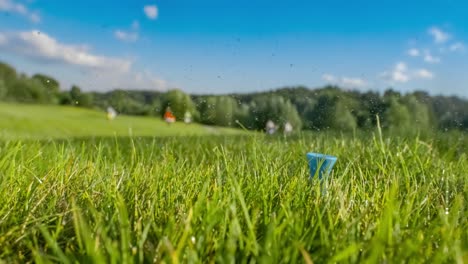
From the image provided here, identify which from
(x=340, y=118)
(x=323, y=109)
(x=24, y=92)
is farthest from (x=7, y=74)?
(x=323, y=109)

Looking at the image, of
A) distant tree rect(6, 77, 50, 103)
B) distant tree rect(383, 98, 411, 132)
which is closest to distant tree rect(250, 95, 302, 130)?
distant tree rect(383, 98, 411, 132)

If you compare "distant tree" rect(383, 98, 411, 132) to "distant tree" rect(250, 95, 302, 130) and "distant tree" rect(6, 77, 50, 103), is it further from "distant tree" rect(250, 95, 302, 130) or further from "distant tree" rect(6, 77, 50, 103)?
"distant tree" rect(6, 77, 50, 103)

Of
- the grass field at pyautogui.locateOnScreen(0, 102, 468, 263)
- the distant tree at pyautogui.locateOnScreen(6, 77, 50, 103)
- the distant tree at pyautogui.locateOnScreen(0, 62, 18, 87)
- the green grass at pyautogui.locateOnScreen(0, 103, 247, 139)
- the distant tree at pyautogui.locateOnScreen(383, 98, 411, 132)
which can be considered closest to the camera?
the grass field at pyautogui.locateOnScreen(0, 102, 468, 263)

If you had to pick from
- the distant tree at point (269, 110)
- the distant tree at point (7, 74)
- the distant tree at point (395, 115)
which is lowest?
the distant tree at point (395, 115)

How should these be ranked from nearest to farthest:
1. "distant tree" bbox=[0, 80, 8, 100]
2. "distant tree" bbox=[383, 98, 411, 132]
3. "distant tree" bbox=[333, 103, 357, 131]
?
"distant tree" bbox=[333, 103, 357, 131]
"distant tree" bbox=[383, 98, 411, 132]
"distant tree" bbox=[0, 80, 8, 100]

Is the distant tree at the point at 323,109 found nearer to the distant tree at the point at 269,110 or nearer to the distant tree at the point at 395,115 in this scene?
the distant tree at the point at 269,110

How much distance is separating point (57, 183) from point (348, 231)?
39.1 inches

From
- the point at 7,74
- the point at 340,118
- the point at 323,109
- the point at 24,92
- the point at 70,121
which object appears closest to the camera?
the point at 323,109

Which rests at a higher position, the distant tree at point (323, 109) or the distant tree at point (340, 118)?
the distant tree at point (323, 109)

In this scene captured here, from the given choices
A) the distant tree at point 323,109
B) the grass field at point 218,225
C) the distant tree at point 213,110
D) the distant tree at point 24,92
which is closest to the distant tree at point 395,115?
the distant tree at point 323,109

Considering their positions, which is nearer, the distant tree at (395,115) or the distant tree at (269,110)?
the distant tree at (269,110)

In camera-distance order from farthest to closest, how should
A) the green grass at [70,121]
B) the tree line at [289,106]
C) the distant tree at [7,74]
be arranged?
the distant tree at [7,74]
the green grass at [70,121]
the tree line at [289,106]

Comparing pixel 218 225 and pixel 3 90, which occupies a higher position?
pixel 3 90

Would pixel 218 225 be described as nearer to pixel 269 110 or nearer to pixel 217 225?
pixel 217 225
